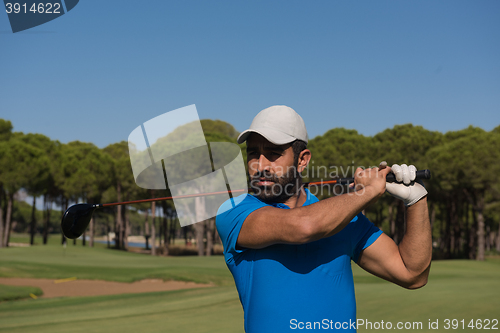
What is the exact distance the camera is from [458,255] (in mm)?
41125

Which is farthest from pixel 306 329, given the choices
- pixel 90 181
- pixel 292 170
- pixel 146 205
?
pixel 146 205

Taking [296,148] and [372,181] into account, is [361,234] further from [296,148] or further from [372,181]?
[296,148]

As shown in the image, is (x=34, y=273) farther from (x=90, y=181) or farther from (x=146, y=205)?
(x=146, y=205)

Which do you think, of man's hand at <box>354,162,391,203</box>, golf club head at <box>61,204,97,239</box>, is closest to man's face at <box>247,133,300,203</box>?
man's hand at <box>354,162,391,203</box>

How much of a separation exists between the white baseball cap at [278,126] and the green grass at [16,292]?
17.8 meters

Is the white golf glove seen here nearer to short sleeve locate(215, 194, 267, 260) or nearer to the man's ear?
the man's ear

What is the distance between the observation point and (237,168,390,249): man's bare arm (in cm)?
197

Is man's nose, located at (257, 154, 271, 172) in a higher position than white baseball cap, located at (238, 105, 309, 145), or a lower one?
lower

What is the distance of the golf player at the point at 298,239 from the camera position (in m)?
2.04

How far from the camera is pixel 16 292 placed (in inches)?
733

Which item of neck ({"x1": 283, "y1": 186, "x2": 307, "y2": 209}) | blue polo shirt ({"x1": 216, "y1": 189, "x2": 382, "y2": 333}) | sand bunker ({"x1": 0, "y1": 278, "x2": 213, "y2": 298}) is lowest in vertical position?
sand bunker ({"x1": 0, "y1": 278, "x2": 213, "y2": 298})

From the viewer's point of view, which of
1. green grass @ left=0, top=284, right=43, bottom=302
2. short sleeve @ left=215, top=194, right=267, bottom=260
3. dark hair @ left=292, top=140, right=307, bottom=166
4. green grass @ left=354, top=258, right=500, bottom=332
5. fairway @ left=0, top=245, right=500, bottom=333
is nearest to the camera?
short sleeve @ left=215, top=194, right=267, bottom=260

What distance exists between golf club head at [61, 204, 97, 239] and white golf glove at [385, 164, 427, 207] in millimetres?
1778

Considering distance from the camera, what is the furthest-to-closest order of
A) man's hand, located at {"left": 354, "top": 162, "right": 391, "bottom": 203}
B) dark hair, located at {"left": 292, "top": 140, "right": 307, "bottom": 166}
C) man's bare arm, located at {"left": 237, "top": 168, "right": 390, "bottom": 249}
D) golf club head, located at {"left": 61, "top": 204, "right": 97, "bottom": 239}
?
golf club head, located at {"left": 61, "top": 204, "right": 97, "bottom": 239} → dark hair, located at {"left": 292, "top": 140, "right": 307, "bottom": 166} → man's hand, located at {"left": 354, "top": 162, "right": 391, "bottom": 203} → man's bare arm, located at {"left": 237, "top": 168, "right": 390, "bottom": 249}
